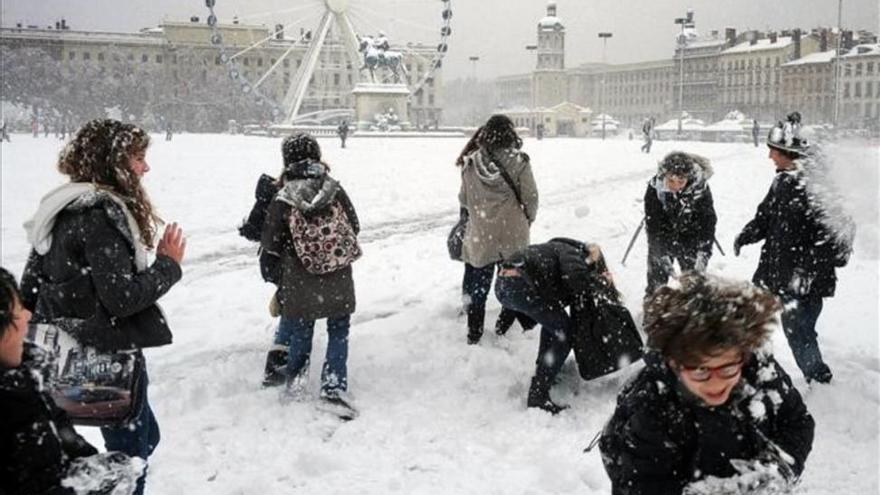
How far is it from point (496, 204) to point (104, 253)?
3341mm

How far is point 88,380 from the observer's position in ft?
10.1

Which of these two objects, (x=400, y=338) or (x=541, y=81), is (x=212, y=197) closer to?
(x=400, y=338)

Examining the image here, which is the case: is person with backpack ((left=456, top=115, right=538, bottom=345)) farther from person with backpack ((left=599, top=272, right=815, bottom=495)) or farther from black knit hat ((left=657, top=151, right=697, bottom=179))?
person with backpack ((left=599, top=272, right=815, bottom=495))

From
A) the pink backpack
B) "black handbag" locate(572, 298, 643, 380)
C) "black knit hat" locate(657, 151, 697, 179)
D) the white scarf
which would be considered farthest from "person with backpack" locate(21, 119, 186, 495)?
"black knit hat" locate(657, 151, 697, 179)

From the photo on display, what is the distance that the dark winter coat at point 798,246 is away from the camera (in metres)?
4.90

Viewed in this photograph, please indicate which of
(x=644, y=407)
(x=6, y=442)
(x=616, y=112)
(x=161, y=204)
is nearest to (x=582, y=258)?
(x=644, y=407)

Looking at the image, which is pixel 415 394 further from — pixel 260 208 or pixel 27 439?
pixel 27 439

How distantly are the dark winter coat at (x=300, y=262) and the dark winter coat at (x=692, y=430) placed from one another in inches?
110

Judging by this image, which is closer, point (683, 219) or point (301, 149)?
point (301, 149)

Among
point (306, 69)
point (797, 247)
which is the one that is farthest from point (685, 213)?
point (306, 69)

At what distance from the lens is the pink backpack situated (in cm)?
482

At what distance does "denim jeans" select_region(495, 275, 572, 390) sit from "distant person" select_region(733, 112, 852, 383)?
1272 mm

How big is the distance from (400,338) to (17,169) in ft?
55.7

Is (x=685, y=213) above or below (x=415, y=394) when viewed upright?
above
